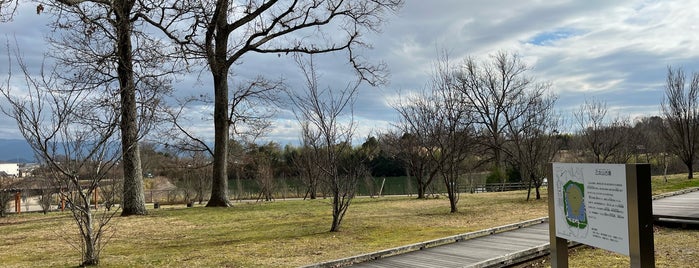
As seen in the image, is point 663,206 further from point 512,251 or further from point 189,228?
point 189,228

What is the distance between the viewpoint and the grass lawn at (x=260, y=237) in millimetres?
7219

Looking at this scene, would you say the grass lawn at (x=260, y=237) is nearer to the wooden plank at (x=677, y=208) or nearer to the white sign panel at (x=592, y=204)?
the wooden plank at (x=677, y=208)

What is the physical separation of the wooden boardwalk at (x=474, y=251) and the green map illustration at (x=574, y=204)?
1.52m

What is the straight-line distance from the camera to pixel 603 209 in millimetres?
4523

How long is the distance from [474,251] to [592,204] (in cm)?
297

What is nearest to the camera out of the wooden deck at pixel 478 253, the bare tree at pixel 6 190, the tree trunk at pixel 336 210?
the wooden deck at pixel 478 253

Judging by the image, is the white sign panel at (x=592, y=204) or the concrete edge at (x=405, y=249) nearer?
the white sign panel at (x=592, y=204)

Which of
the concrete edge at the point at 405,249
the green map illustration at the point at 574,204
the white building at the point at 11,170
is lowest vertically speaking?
the concrete edge at the point at 405,249

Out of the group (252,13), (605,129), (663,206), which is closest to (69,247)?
(252,13)

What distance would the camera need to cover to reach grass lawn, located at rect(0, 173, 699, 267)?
7.22m

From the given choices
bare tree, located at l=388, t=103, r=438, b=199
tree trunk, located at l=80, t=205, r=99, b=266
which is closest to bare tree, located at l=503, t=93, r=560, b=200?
bare tree, located at l=388, t=103, r=438, b=199

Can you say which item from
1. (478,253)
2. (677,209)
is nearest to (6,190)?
(478,253)

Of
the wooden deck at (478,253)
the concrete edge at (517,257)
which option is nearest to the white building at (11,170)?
the wooden deck at (478,253)

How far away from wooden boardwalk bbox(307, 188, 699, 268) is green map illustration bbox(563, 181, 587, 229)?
4.98 ft
